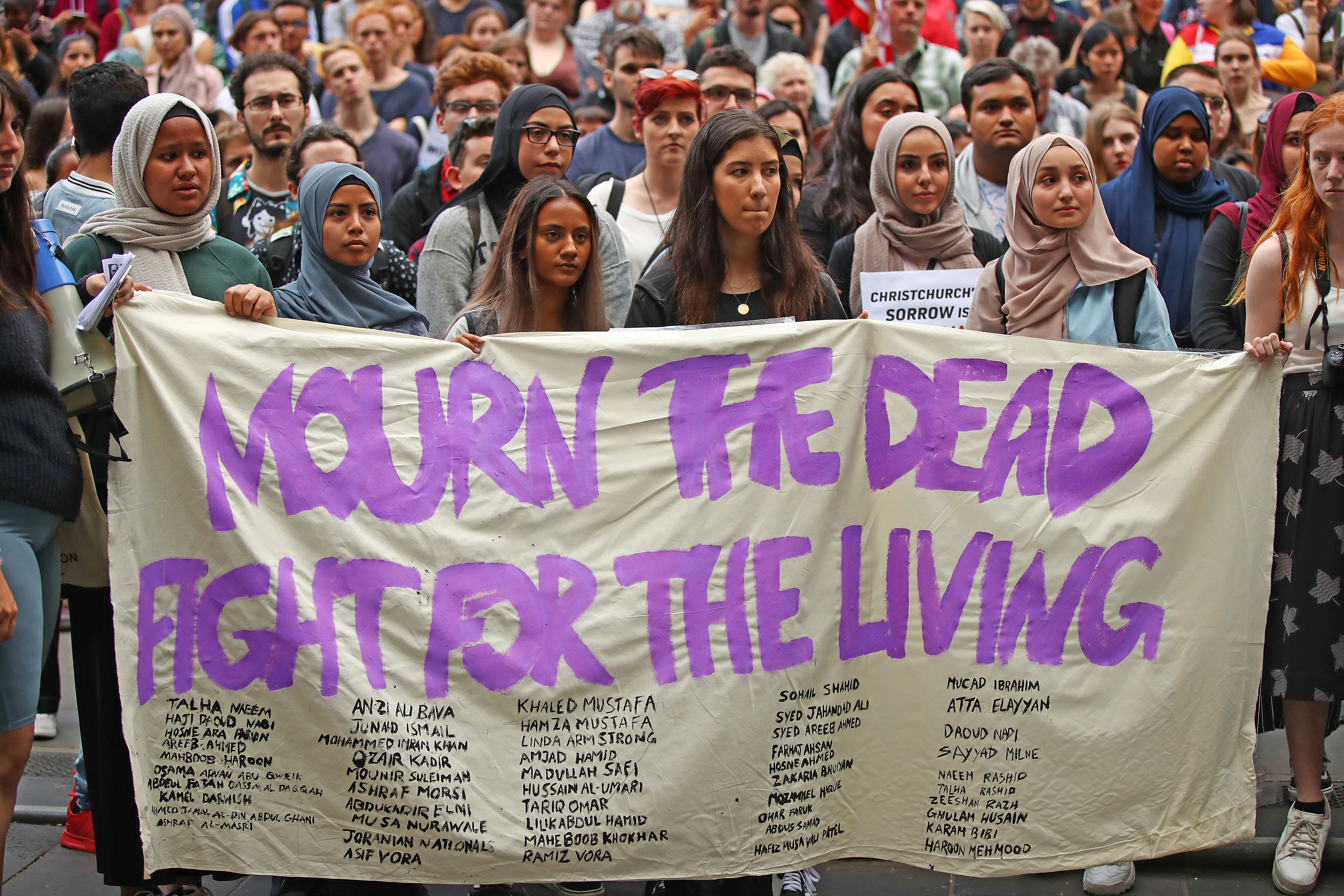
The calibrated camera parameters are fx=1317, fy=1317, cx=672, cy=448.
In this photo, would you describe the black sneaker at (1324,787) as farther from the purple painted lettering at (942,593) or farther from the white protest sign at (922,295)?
the white protest sign at (922,295)

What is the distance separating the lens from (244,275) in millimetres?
3545

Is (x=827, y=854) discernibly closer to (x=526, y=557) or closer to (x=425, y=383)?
(x=526, y=557)

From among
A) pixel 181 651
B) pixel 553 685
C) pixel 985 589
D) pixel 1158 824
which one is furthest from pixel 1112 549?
pixel 181 651

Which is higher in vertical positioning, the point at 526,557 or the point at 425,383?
the point at 425,383

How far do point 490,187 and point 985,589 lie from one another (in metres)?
2.32

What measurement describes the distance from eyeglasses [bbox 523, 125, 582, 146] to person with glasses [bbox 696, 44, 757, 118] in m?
1.45

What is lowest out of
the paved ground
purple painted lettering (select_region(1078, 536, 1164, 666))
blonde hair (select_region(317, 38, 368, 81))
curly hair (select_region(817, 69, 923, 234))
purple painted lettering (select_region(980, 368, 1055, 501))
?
the paved ground

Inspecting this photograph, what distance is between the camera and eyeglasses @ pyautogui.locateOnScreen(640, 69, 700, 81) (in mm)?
5000

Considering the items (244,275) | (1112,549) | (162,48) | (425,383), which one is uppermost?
(162,48)

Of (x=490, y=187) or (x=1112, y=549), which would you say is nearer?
(x=1112, y=549)

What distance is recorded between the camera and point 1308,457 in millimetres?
3572

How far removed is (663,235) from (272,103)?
233cm

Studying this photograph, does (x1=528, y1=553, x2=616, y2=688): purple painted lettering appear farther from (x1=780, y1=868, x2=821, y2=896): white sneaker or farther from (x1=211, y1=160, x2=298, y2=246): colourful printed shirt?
(x1=211, y1=160, x2=298, y2=246): colourful printed shirt

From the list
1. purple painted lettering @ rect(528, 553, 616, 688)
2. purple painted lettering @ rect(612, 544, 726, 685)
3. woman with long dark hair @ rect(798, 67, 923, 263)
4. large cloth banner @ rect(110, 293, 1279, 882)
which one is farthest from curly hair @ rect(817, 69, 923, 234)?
purple painted lettering @ rect(528, 553, 616, 688)
